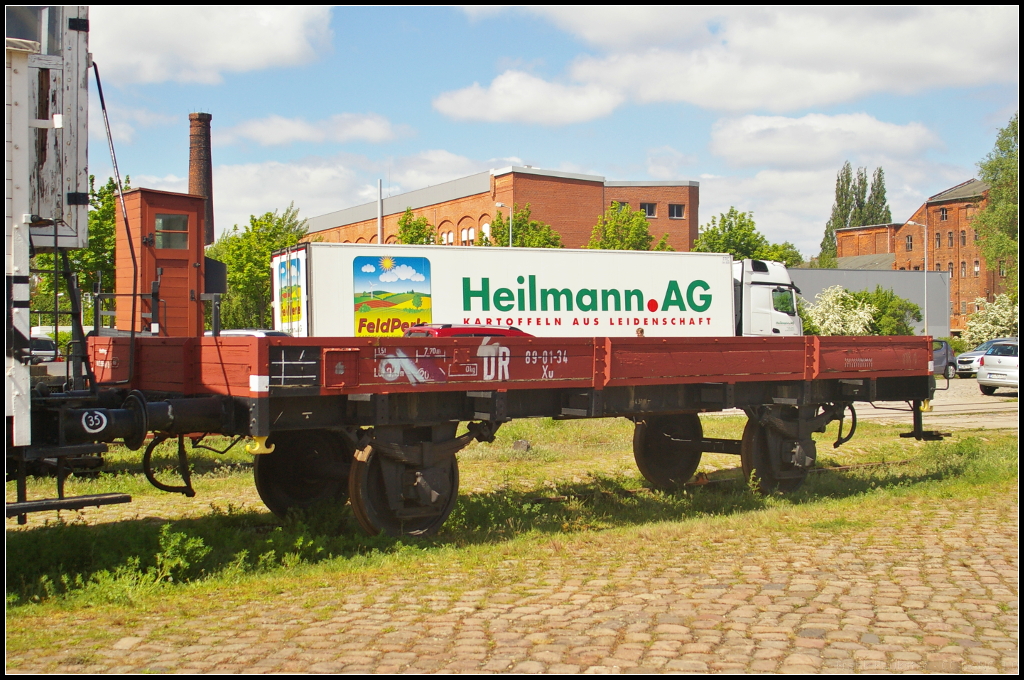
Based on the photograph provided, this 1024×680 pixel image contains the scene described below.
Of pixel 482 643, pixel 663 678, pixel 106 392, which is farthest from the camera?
pixel 106 392

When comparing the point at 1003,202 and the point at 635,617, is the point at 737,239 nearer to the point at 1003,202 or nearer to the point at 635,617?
the point at 1003,202

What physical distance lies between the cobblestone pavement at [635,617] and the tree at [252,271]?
38057mm

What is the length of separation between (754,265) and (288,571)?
2098cm

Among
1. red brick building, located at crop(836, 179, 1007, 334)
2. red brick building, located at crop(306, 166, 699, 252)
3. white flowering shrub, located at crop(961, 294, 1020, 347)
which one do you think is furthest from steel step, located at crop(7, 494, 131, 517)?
red brick building, located at crop(836, 179, 1007, 334)

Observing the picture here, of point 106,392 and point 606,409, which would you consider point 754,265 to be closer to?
point 606,409

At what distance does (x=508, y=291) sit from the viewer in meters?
22.3

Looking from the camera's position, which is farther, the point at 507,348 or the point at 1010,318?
the point at 1010,318

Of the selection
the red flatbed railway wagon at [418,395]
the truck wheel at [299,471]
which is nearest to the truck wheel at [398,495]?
the red flatbed railway wagon at [418,395]

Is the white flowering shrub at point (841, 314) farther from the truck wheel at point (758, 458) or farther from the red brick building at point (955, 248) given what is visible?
the truck wheel at point (758, 458)

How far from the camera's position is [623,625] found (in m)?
5.60

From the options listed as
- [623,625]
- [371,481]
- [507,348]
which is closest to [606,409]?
[507,348]

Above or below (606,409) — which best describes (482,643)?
below

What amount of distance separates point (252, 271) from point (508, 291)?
25421 mm

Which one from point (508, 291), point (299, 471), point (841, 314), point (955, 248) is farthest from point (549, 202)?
point (299, 471)
